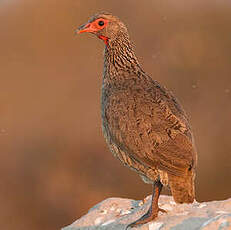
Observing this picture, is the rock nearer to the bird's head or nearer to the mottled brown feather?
the mottled brown feather

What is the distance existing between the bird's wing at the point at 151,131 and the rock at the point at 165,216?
63cm

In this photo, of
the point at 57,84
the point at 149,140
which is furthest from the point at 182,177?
the point at 57,84

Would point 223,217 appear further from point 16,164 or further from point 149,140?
point 16,164

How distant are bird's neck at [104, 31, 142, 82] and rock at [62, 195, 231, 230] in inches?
75.5

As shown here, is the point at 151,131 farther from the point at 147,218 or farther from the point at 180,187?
the point at 147,218

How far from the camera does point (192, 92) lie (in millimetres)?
19359

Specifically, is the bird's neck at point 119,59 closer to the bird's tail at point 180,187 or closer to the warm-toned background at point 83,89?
the bird's tail at point 180,187

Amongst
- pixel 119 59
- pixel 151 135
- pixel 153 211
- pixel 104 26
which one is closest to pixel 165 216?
pixel 153 211

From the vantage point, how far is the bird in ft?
23.5

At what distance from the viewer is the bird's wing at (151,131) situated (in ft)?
23.5

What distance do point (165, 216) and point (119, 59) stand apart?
2227 millimetres

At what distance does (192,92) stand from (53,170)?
5304 mm

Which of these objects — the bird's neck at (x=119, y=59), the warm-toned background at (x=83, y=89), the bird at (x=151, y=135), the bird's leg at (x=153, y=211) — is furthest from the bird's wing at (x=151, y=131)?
the warm-toned background at (x=83, y=89)

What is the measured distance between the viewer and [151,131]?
719 centimetres
